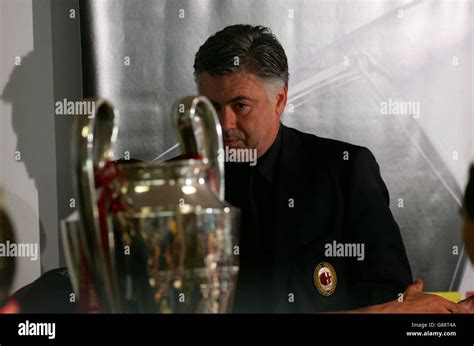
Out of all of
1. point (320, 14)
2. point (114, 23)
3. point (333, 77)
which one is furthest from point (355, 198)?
point (114, 23)

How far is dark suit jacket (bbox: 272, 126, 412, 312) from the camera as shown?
6.83 feet

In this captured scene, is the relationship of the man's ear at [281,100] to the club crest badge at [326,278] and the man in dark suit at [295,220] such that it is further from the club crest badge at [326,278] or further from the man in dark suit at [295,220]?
the club crest badge at [326,278]

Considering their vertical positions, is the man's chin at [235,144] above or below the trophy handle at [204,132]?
above

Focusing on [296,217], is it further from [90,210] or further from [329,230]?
[90,210]

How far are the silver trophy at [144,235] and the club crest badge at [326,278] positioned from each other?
2.96 feet

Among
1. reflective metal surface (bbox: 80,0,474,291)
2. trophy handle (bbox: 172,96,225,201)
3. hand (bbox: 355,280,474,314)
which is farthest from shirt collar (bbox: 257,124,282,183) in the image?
trophy handle (bbox: 172,96,225,201)

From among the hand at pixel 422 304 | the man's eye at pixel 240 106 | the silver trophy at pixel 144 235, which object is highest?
the man's eye at pixel 240 106

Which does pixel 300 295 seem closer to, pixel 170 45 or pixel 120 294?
pixel 170 45

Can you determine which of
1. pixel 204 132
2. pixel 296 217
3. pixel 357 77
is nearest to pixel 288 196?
pixel 296 217

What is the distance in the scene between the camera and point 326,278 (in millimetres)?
2107

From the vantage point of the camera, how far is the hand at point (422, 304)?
214cm

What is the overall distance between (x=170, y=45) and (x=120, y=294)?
1.14 meters

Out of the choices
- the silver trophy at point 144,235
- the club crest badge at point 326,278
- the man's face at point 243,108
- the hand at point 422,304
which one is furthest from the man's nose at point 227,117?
the silver trophy at point 144,235

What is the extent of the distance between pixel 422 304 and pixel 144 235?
3.98ft
